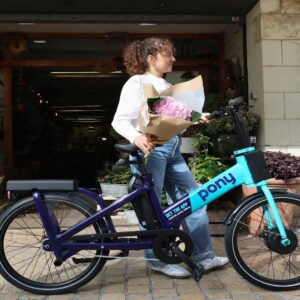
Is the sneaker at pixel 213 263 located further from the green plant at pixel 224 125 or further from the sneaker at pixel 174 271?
the green plant at pixel 224 125

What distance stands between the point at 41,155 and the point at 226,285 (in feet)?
21.3

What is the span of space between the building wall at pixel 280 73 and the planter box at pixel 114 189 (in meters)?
Result: 1.69

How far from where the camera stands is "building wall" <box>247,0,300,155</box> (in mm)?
5316

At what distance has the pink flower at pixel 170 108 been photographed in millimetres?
2789

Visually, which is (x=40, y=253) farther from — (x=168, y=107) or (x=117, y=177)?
(x=117, y=177)

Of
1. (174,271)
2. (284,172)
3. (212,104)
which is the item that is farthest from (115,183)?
(174,271)

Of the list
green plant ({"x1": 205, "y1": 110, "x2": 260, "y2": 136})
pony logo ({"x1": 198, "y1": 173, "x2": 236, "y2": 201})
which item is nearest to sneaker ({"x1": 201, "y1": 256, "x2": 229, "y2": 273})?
pony logo ({"x1": 198, "y1": 173, "x2": 236, "y2": 201})

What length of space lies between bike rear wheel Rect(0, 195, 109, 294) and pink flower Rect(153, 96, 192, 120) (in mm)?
872

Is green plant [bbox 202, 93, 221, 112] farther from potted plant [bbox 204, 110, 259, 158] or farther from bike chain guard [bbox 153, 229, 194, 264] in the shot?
bike chain guard [bbox 153, 229, 194, 264]

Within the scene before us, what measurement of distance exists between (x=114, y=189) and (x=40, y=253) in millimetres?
2080

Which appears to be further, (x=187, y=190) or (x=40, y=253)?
(x=187, y=190)

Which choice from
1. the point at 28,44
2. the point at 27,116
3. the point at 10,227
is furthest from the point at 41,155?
the point at 10,227

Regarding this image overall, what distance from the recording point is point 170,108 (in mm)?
2793

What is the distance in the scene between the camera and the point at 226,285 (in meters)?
3.34
